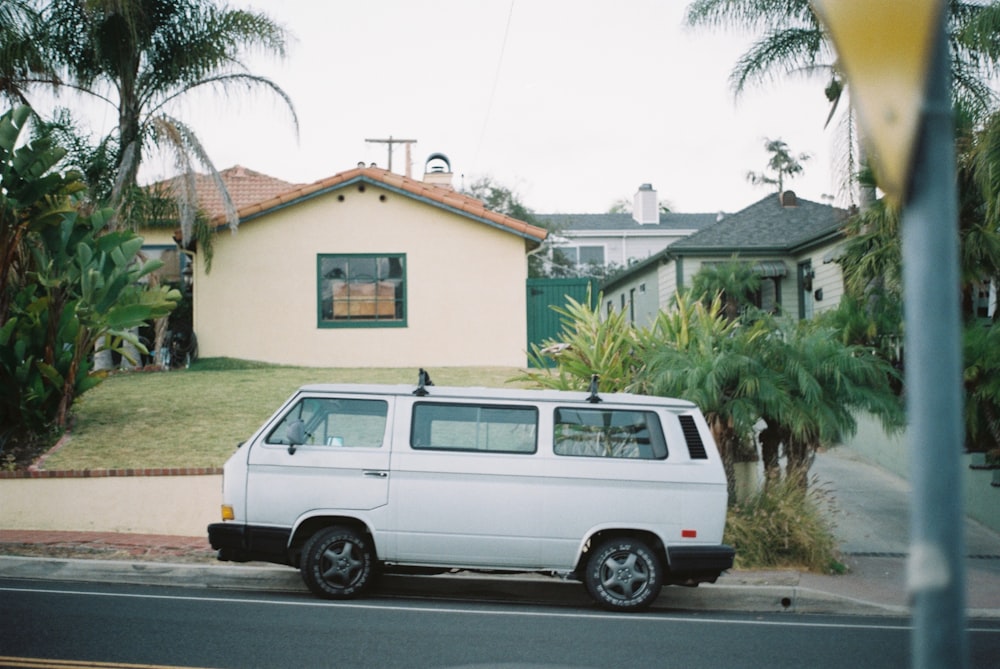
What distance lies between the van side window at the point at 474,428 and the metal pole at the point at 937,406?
6930mm

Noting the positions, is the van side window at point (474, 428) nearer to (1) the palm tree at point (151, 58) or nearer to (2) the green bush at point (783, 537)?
(2) the green bush at point (783, 537)

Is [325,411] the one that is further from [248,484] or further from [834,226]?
[834,226]

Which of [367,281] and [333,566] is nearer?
[333,566]

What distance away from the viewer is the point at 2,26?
1708 centimetres

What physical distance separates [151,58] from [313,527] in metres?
13.9

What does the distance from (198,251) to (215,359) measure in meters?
2.45

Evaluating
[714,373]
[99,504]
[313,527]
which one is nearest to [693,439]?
[714,373]

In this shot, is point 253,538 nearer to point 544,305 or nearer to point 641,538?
point 641,538

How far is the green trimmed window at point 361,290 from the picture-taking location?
69.1 feet

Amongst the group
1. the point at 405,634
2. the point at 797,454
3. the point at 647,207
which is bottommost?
the point at 405,634

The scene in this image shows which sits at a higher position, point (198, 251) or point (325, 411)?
point (198, 251)

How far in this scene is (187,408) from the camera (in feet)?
48.8

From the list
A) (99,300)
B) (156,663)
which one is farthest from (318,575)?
(99,300)

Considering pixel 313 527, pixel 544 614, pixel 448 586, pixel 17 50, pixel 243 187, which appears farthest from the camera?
pixel 243 187
